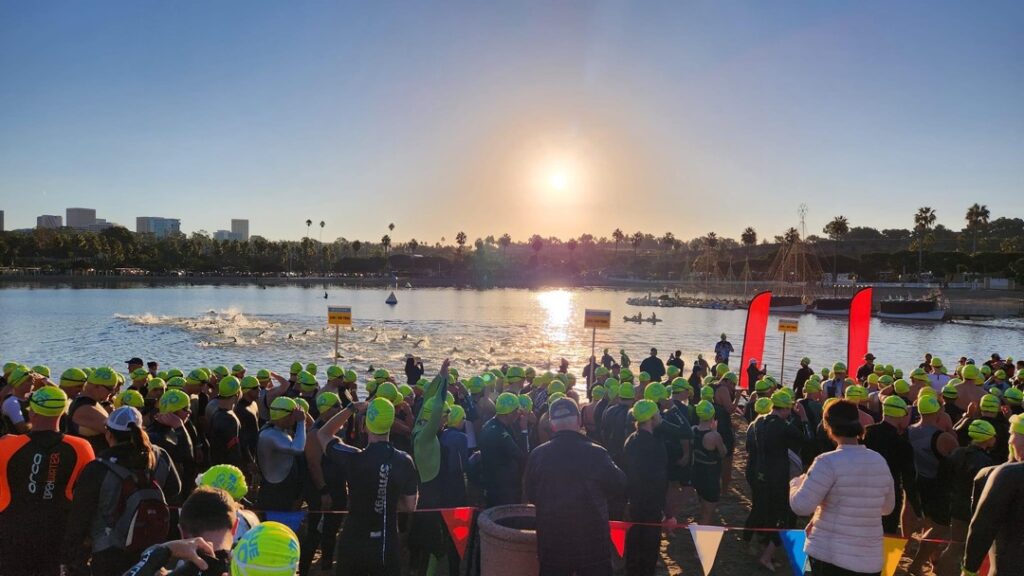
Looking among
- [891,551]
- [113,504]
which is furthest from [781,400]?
[113,504]

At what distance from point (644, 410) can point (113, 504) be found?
14.9 ft

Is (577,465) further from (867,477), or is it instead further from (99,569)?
(99,569)

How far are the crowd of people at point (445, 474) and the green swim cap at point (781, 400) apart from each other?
Result: 22 millimetres

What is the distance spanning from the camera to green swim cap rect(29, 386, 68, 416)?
173 inches

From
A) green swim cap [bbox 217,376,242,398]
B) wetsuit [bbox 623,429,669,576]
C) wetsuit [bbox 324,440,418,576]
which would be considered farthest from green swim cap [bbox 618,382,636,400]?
green swim cap [bbox 217,376,242,398]

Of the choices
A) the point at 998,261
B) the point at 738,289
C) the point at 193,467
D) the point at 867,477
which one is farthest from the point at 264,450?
the point at 738,289

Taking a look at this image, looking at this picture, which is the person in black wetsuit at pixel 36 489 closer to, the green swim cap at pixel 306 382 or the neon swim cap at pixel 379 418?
the neon swim cap at pixel 379 418

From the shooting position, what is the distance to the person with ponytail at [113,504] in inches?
157

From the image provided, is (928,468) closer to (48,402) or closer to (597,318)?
(48,402)

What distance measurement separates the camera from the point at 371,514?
15.7ft

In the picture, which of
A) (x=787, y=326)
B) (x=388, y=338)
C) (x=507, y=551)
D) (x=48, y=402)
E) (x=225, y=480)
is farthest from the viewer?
(x=388, y=338)

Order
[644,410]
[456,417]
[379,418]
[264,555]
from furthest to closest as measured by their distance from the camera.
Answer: [456,417]
[644,410]
[379,418]
[264,555]

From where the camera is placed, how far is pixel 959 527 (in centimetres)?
624

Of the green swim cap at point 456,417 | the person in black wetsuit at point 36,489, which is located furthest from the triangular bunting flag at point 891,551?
the person in black wetsuit at point 36,489
